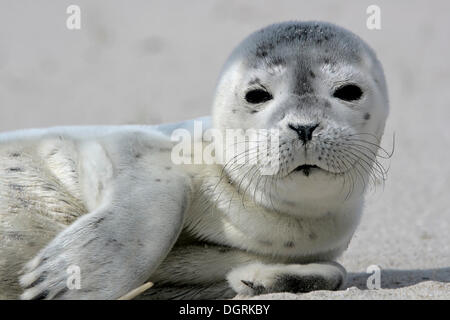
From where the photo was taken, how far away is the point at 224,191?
3451 mm

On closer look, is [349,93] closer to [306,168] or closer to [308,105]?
[308,105]

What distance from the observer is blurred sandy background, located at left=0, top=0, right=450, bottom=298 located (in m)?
8.12

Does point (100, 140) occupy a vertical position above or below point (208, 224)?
above

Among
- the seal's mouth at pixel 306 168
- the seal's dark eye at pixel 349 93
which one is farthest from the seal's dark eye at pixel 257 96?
the seal's mouth at pixel 306 168

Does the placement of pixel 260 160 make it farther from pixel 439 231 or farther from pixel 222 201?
pixel 439 231

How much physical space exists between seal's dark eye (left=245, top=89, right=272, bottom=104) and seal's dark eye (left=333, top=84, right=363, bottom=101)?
0.28 metres

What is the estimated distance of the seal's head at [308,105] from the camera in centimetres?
304

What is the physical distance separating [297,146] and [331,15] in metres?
6.98

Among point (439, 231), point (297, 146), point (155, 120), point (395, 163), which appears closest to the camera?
point (297, 146)

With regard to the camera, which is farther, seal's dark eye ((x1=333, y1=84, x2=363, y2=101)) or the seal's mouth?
seal's dark eye ((x1=333, y1=84, x2=363, y2=101))

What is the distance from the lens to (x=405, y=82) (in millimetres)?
9180

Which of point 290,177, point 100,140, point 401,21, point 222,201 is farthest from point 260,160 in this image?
point 401,21

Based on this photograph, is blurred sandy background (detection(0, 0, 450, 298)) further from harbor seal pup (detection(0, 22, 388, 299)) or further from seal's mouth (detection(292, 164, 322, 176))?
seal's mouth (detection(292, 164, 322, 176))

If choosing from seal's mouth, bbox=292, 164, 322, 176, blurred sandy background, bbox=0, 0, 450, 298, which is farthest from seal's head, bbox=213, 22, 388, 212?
blurred sandy background, bbox=0, 0, 450, 298
